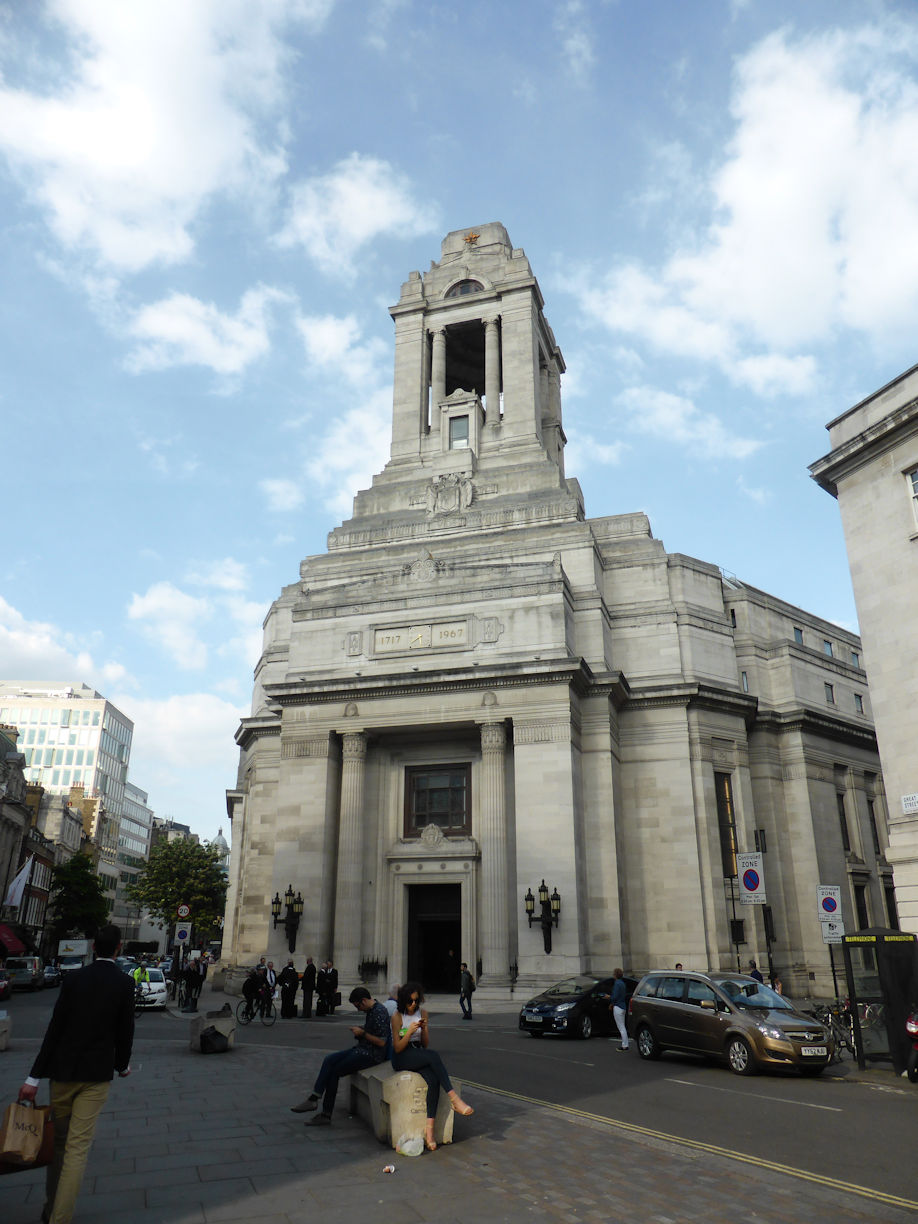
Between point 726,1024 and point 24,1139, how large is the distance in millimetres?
13138

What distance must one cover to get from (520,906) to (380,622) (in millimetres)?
12395

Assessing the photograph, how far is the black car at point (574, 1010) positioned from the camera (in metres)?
21.2

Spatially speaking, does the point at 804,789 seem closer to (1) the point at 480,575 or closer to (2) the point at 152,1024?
(1) the point at 480,575

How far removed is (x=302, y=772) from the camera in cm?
3469

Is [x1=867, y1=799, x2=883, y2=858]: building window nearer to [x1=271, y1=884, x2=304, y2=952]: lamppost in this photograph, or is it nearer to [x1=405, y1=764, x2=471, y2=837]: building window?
[x1=405, y1=764, x2=471, y2=837]: building window

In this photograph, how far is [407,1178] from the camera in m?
8.09

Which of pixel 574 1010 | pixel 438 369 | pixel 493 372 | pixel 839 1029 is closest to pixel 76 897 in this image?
pixel 438 369

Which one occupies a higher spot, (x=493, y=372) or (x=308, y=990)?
(x=493, y=372)

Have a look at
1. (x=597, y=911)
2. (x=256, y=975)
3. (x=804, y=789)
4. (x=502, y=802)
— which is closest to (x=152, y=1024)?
(x=256, y=975)

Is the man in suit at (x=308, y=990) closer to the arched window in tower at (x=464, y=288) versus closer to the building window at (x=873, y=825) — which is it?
the building window at (x=873, y=825)

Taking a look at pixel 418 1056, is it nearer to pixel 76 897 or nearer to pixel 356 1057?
pixel 356 1057

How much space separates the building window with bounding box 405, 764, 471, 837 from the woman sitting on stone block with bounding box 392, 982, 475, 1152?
24626 mm

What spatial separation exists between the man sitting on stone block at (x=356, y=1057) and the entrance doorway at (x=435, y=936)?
77.5ft

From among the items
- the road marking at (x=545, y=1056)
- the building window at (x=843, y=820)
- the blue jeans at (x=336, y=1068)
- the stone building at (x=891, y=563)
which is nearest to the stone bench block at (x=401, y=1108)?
the blue jeans at (x=336, y=1068)
